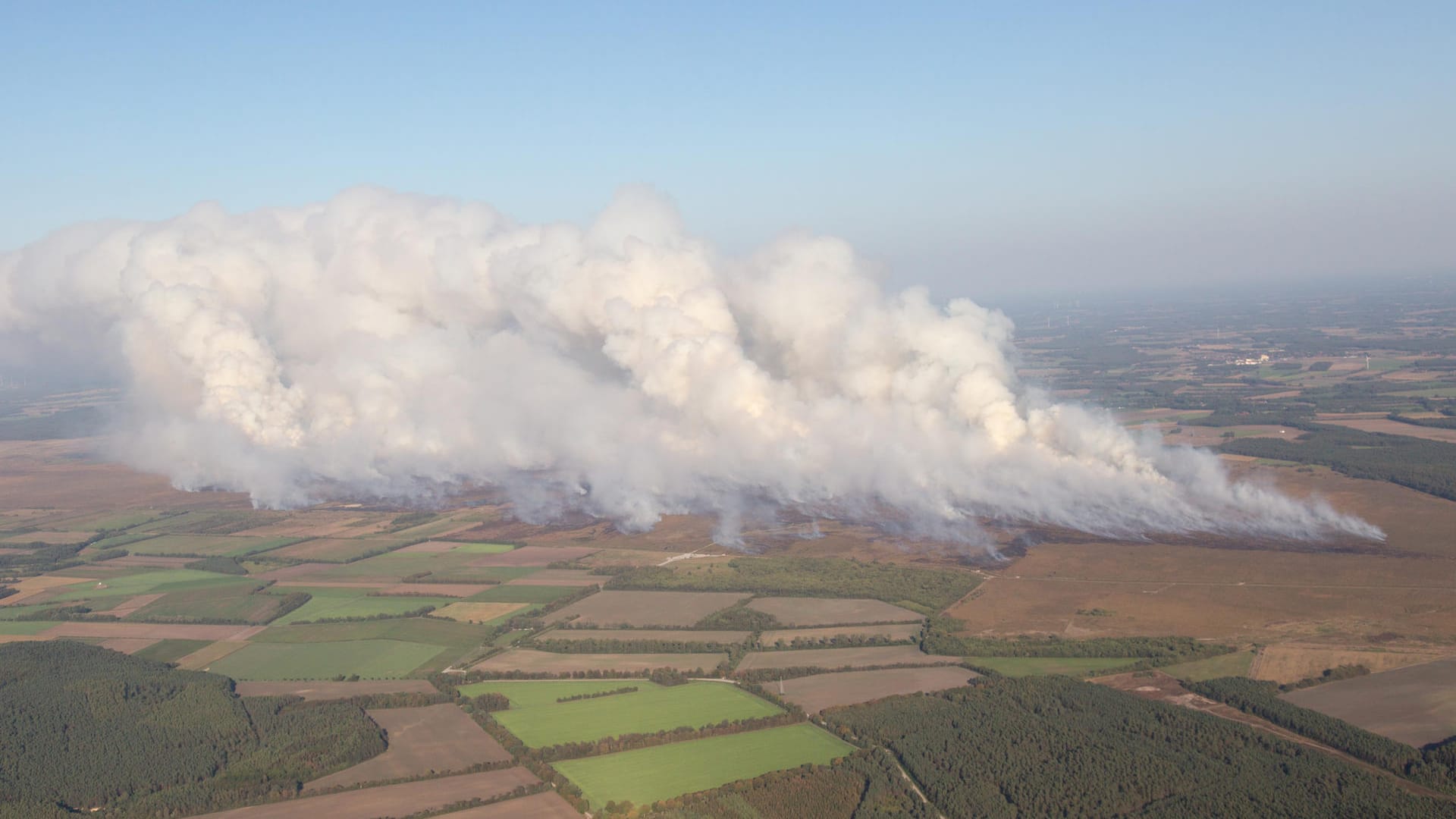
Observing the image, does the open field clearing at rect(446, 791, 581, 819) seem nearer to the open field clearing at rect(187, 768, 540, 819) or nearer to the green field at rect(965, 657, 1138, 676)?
the open field clearing at rect(187, 768, 540, 819)

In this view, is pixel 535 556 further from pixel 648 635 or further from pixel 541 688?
pixel 541 688

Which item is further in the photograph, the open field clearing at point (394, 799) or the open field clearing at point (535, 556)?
the open field clearing at point (535, 556)

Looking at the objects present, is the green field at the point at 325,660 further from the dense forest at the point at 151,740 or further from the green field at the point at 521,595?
the green field at the point at 521,595

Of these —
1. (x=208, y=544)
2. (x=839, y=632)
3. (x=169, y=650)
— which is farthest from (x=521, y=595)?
(x=208, y=544)

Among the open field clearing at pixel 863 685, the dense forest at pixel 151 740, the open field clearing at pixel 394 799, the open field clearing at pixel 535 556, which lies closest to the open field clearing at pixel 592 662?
the open field clearing at pixel 863 685

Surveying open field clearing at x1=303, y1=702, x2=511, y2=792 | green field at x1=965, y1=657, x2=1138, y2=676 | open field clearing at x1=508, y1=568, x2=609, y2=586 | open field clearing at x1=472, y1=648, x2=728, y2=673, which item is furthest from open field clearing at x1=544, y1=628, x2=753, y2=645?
green field at x1=965, y1=657, x2=1138, y2=676

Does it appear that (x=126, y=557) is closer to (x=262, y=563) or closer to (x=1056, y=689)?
(x=262, y=563)
